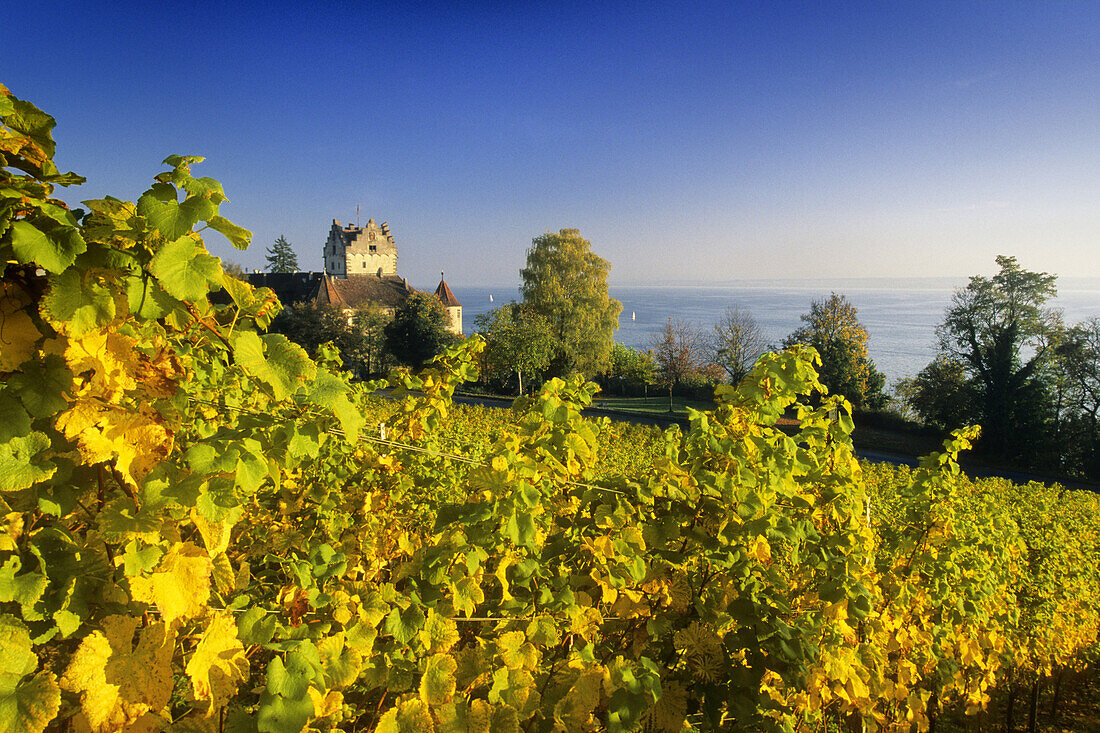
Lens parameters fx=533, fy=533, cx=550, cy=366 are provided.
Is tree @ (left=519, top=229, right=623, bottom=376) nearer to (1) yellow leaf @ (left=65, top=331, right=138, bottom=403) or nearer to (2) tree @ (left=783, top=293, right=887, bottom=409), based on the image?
(2) tree @ (left=783, top=293, right=887, bottom=409)

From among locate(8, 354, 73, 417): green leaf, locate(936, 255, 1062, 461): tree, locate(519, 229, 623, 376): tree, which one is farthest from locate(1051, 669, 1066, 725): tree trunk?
locate(519, 229, 623, 376): tree

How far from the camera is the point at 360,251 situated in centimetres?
6781

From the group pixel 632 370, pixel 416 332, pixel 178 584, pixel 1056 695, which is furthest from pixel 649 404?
pixel 178 584

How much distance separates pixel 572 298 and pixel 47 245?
3281cm

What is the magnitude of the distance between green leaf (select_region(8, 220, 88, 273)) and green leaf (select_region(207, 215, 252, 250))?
0.73ft

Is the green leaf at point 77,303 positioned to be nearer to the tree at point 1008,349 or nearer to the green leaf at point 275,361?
the green leaf at point 275,361

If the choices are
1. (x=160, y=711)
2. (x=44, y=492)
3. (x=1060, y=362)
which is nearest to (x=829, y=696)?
(x=160, y=711)

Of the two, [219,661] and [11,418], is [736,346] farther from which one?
[11,418]

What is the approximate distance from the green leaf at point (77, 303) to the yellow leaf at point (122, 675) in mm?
700

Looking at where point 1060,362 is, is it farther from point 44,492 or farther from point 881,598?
point 44,492

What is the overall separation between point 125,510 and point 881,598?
10.9 ft

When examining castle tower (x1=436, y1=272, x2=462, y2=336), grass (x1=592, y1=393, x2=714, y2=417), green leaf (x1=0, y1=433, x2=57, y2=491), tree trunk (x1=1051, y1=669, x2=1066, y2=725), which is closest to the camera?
green leaf (x1=0, y1=433, x2=57, y2=491)

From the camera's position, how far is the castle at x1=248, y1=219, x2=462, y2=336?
4862cm

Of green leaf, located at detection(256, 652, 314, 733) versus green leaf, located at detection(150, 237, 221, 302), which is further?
green leaf, located at detection(256, 652, 314, 733)
